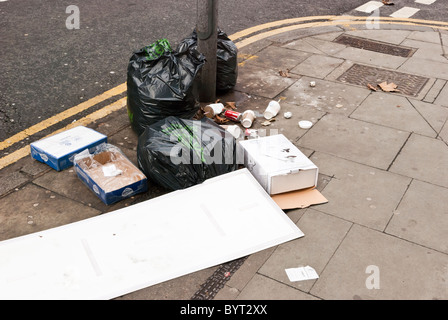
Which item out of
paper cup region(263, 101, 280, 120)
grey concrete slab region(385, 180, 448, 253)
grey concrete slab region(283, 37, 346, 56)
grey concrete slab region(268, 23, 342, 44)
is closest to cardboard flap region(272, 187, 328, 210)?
grey concrete slab region(385, 180, 448, 253)

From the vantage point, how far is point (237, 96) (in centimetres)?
542

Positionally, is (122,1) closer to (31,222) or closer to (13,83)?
(13,83)

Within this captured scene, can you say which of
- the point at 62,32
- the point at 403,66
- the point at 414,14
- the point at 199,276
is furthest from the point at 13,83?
the point at 414,14

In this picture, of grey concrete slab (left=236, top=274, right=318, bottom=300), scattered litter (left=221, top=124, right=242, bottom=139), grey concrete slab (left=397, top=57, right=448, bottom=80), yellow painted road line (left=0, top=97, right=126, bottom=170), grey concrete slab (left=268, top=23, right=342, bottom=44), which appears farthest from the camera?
grey concrete slab (left=268, top=23, right=342, bottom=44)

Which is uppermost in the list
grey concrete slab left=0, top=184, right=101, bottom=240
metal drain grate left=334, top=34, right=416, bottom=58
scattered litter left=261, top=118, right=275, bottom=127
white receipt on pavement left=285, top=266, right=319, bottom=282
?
metal drain grate left=334, top=34, right=416, bottom=58

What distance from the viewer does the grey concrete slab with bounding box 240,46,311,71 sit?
20.3 feet

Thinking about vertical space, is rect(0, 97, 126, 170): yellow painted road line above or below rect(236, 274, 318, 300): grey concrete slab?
above

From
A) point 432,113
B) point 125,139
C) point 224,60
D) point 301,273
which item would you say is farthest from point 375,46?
point 301,273

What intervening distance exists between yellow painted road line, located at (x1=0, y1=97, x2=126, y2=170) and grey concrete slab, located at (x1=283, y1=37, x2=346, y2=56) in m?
2.59

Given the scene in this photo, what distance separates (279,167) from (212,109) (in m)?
1.30

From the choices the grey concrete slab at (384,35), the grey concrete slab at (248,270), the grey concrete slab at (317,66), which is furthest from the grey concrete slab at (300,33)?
the grey concrete slab at (248,270)

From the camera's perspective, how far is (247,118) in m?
4.77

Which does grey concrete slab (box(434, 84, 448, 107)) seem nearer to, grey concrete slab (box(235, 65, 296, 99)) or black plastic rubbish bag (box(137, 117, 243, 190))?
grey concrete slab (box(235, 65, 296, 99))
